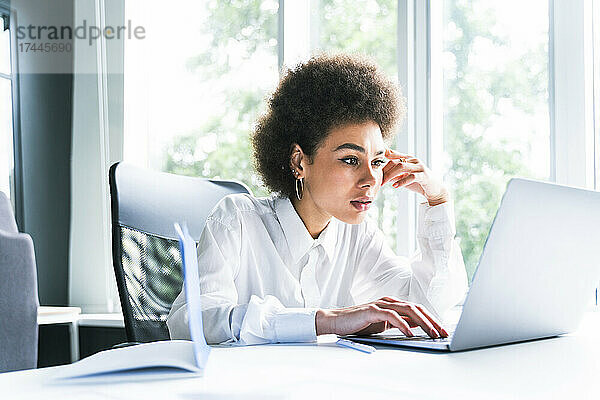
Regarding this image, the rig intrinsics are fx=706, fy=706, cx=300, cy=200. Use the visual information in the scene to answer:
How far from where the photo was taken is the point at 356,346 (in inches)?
38.2

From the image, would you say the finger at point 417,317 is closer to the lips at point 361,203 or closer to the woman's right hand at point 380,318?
the woman's right hand at point 380,318

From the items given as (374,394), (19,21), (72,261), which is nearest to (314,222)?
(374,394)

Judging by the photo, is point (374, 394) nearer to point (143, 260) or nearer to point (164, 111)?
point (143, 260)

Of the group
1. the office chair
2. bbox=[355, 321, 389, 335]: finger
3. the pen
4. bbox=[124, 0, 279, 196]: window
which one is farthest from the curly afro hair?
bbox=[124, 0, 279, 196]: window

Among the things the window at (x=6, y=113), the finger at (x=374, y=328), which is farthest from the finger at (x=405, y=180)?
the window at (x=6, y=113)

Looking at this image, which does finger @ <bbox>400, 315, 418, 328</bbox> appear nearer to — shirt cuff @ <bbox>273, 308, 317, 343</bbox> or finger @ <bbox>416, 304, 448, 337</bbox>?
finger @ <bbox>416, 304, 448, 337</bbox>

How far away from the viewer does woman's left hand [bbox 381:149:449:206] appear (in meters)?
1.50

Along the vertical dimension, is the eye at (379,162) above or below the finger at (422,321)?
above

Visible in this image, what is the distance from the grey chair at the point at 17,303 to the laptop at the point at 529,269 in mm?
1473

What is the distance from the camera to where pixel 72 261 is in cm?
320

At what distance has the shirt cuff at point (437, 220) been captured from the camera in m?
1.53

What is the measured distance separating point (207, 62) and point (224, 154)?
415 mm

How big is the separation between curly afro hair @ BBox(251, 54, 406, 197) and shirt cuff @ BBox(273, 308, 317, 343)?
504 millimetres

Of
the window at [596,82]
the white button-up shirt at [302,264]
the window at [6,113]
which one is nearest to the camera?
the white button-up shirt at [302,264]
